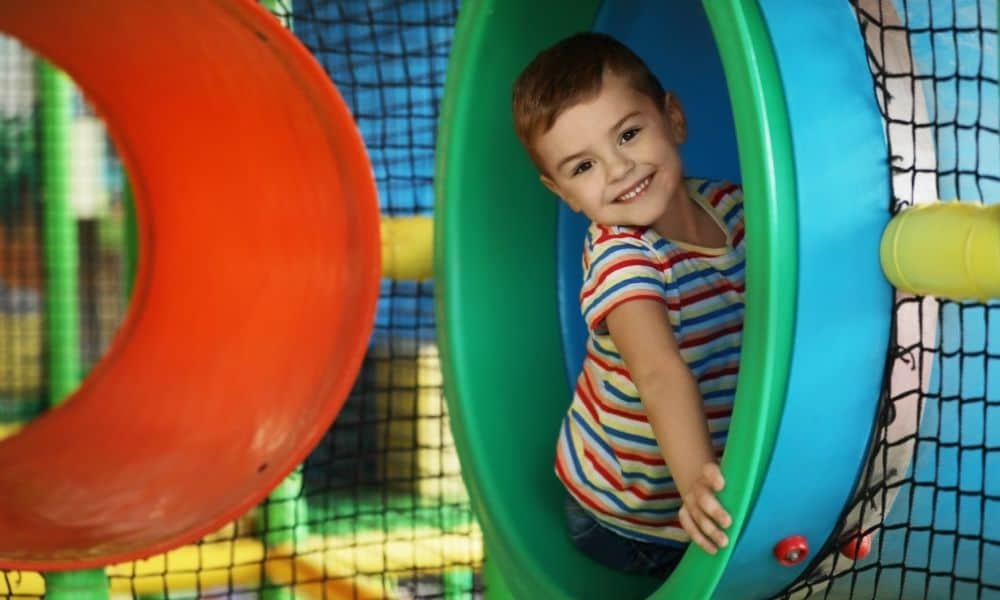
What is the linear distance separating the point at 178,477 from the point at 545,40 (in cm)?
70

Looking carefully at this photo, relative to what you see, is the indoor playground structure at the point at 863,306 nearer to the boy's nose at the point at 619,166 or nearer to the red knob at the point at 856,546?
the red knob at the point at 856,546

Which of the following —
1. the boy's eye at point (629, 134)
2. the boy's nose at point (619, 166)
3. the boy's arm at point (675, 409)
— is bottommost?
the boy's arm at point (675, 409)

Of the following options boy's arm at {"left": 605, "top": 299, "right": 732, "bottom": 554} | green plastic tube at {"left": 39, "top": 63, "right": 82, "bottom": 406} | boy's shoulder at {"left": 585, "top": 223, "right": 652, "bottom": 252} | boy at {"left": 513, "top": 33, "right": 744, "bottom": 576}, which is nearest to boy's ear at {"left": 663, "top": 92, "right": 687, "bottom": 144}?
boy at {"left": 513, "top": 33, "right": 744, "bottom": 576}

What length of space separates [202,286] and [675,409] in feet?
3.02

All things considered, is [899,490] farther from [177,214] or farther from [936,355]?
[177,214]

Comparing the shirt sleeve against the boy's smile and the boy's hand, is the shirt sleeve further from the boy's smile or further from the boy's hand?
the boy's hand

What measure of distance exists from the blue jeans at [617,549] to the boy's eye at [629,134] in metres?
0.42

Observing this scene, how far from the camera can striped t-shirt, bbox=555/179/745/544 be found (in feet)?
4.16

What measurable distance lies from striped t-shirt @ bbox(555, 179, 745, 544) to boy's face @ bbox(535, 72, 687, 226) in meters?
0.03

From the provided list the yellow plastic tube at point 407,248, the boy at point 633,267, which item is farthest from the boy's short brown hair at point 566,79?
the yellow plastic tube at point 407,248

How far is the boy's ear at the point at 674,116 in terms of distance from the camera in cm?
133

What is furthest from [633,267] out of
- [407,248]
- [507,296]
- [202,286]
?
[202,286]

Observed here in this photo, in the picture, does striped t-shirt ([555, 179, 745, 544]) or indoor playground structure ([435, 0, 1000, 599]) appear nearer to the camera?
indoor playground structure ([435, 0, 1000, 599])

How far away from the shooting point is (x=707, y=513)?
1072 millimetres
